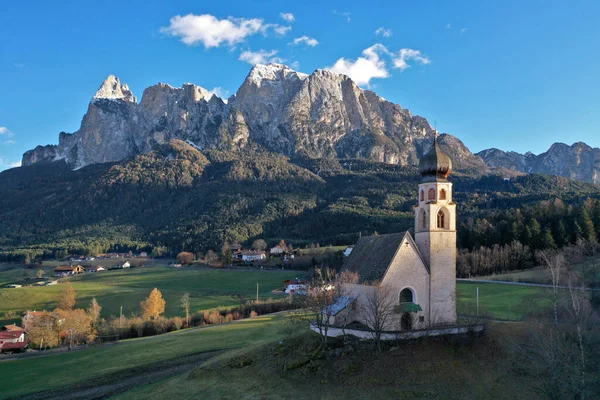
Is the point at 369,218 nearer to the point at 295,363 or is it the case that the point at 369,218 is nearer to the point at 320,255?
the point at 320,255

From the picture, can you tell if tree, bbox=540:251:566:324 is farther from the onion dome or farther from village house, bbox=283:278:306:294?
village house, bbox=283:278:306:294

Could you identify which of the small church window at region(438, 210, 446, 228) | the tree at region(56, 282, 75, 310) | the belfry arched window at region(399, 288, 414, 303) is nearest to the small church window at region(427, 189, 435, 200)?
the small church window at region(438, 210, 446, 228)

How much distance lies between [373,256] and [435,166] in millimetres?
8666

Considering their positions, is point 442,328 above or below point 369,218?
below

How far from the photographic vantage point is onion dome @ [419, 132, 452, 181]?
1484 inches

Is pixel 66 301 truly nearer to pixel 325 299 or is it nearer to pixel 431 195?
pixel 325 299

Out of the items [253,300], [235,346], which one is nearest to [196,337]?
[235,346]

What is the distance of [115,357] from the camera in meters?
51.8

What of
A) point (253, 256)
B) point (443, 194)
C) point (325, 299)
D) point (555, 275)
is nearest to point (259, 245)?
point (253, 256)

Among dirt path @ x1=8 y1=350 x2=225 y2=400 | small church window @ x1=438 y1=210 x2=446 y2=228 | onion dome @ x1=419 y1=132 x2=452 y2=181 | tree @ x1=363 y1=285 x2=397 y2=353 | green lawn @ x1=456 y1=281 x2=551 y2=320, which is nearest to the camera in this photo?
tree @ x1=363 y1=285 x2=397 y2=353

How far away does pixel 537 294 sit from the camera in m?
57.9

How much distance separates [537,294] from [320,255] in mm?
75908

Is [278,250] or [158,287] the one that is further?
[278,250]

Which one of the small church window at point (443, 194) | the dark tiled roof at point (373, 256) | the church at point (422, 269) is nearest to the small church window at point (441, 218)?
the church at point (422, 269)
